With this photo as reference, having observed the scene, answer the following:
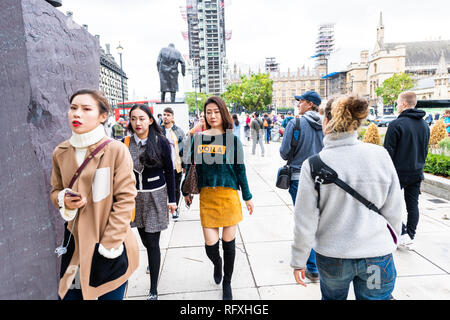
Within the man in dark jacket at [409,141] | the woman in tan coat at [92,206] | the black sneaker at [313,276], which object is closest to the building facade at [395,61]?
the man in dark jacket at [409,141]

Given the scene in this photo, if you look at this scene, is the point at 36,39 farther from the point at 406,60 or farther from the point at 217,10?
the point at 217,10

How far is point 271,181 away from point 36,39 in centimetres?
663

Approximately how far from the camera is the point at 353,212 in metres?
1.64

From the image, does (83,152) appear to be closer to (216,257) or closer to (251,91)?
(216,257)

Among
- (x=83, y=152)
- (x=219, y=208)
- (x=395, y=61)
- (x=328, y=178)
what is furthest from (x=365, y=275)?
(x=395, y=61)

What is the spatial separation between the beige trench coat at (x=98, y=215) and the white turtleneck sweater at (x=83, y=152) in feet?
0.09

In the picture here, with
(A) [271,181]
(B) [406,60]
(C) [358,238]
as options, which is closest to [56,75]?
(C) [358,238]

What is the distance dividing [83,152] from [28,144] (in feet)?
2.47

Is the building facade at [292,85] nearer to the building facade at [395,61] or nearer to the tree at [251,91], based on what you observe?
the building facade at [395,61]

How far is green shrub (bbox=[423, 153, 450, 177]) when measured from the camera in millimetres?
6746

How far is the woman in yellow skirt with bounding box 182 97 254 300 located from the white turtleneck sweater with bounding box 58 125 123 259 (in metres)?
1.16

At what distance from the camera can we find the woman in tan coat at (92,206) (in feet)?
5.50

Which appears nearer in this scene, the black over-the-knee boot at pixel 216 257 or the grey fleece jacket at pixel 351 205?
the grey fleece jacket at pixel 351 205

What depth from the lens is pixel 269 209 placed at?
566 cm
